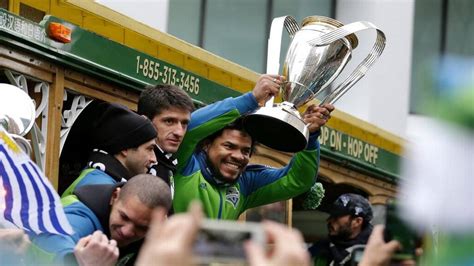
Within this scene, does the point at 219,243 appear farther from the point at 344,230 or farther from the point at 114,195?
the point at 344,230

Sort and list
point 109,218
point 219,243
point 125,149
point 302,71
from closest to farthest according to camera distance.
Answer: point 219,243
point 109,218
point 125,149
point 302,71

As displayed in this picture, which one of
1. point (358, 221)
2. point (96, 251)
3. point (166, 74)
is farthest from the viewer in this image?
point (358, 221)

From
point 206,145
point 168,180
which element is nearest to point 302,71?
point 206,145

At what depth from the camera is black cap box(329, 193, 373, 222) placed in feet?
26.2

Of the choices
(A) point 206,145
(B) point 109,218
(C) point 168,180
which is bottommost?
(B) point 109,218

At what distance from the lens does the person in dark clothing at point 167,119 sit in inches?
225

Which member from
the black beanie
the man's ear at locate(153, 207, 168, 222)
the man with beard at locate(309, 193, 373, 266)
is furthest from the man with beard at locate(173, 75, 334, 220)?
the man's ear at locate(153, 207, 168, 222)

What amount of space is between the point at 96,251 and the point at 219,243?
1.63 m

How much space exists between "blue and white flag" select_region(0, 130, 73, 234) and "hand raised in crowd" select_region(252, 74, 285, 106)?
180 centimetres

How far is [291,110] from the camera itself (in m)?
6.03

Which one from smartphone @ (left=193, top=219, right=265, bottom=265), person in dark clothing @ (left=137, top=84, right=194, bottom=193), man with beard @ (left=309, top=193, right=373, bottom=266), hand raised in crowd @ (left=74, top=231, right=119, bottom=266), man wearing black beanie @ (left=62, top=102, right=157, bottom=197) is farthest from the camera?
man with beard @ (left=309, top=193, right=373, bottom=266)

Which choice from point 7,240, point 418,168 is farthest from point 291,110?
point 418,168

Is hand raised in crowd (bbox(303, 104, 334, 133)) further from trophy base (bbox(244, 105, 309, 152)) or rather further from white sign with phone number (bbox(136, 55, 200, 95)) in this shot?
white sign with phone number (bbox(136, 55, 200, 95))

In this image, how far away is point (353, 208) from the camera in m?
8.04
